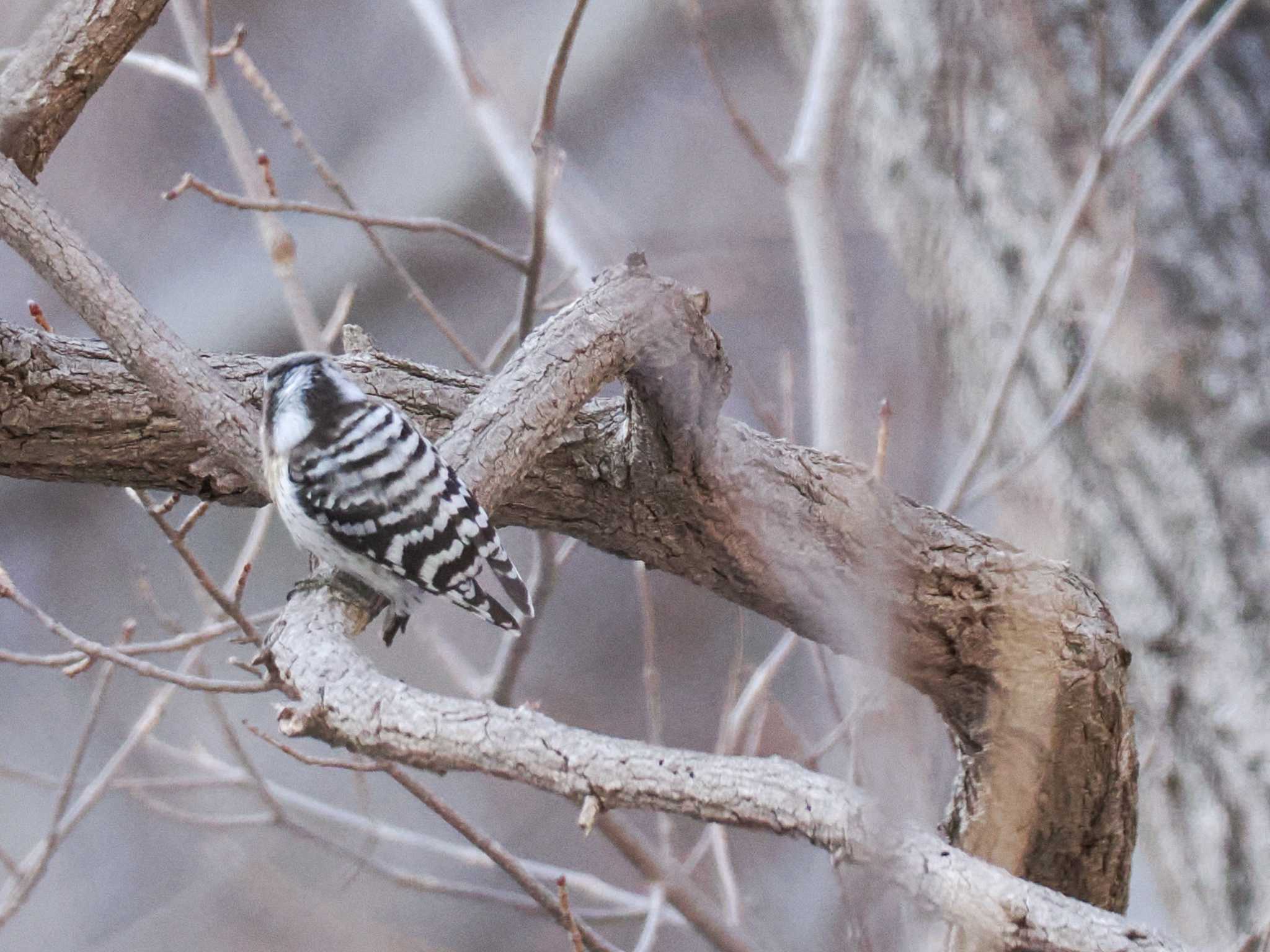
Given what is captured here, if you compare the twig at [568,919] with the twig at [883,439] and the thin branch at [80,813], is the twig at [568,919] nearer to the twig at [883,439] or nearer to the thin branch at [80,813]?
the twig at [883,439]

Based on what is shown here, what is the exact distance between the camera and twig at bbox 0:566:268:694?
98cm

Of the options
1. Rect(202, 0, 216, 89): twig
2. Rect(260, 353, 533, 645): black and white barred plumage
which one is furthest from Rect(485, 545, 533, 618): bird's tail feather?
Rect(202, 0, 216, 89): twig

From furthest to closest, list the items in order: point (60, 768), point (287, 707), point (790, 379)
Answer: point (60, 768)
point (790, 379)
point (287, 707)

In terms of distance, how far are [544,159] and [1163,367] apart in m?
1.33

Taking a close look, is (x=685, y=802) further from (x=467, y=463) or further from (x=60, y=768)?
(x=60, y=768)

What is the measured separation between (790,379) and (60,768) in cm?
281

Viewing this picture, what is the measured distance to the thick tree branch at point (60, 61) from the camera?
1534 millimetres

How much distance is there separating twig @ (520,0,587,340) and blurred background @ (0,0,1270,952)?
18cm

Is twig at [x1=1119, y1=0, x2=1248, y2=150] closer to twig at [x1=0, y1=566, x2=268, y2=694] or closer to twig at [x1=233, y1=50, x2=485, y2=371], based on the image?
twig at [x1=233, y1=50, x2=485, y2=371]

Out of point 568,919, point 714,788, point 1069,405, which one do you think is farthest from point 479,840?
point 1069,405

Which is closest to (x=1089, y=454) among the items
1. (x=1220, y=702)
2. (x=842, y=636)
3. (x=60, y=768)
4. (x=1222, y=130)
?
(x=1220, y=702)

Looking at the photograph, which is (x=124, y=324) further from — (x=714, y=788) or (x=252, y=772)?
(x=252, y=772)

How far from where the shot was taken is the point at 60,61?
155 centimetres

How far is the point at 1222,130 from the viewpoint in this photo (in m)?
2.33
